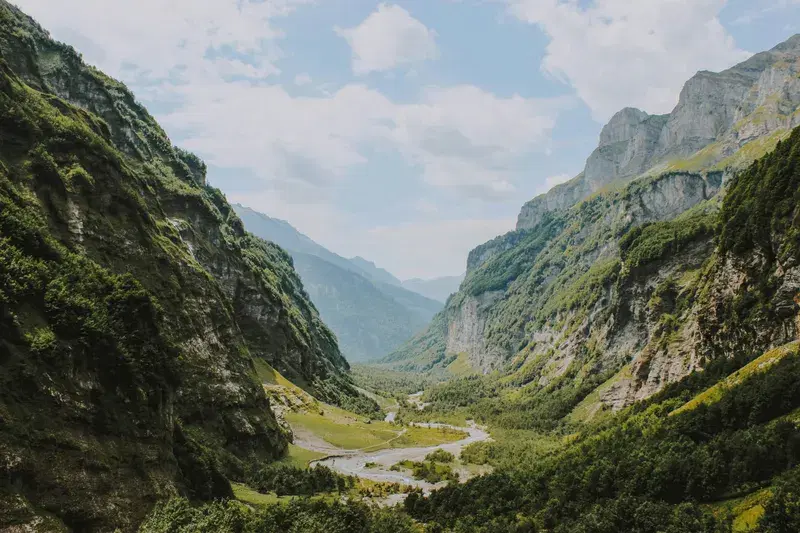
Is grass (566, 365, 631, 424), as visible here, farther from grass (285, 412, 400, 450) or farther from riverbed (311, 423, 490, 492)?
grass (285, 412, 400, 450)

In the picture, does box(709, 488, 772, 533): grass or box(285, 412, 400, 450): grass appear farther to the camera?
box(285, 412, 400, 450): grass

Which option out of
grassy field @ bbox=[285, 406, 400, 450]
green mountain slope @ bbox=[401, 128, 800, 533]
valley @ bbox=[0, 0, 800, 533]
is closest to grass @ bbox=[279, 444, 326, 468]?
valley @ bbox=[0, 0, 800, 533]

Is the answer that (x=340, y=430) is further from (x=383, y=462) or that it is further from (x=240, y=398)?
(x=240, y=398)

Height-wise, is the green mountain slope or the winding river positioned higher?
the green mountain slope

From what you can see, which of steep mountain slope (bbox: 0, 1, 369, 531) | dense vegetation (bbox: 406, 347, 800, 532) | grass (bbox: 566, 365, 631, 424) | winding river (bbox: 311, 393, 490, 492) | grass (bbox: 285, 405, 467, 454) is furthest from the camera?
grass (bbox: 566, 365, 631, 424)

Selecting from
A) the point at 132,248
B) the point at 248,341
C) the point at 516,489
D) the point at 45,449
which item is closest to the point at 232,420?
the point at 132,248

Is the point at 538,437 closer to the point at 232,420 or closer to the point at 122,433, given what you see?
the point at 232,420

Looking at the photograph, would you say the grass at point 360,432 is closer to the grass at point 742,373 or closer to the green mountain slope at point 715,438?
the green mountain slope at point 715,438
